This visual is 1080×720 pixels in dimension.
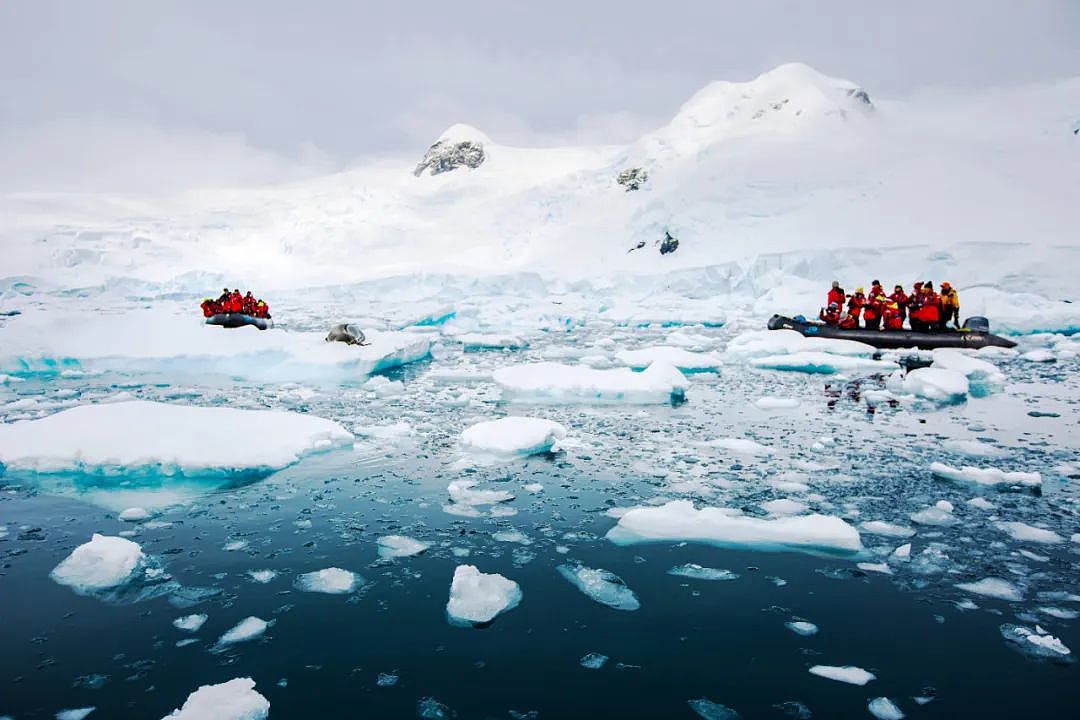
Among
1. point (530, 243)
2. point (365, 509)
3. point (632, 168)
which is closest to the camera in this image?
point (365, 509)

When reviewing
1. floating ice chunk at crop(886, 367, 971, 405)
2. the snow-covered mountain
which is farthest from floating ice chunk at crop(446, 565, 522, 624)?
the snow-covered mountain

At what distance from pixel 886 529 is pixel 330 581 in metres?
3.19

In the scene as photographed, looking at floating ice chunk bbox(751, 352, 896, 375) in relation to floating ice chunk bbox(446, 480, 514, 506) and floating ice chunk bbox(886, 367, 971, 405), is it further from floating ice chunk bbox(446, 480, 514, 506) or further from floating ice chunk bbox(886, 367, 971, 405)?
floating ice chunk bbox(446, 480, 514, 506)

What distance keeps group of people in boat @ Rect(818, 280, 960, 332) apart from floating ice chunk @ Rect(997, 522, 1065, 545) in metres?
9.94

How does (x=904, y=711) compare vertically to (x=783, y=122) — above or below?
below

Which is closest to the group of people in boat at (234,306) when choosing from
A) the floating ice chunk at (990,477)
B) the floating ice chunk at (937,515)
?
the floating ice chunk at (990,477)

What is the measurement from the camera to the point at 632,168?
3772cm

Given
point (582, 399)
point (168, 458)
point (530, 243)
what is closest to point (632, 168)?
point (530, 243)

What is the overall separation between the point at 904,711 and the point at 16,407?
8850 millimetres

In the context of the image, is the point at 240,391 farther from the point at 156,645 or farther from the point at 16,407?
the point at 156,645

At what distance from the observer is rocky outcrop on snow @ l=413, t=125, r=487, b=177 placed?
54.3 m

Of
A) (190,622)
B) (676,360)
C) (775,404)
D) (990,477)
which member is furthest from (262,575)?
(676,360)

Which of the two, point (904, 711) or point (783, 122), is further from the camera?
point (783, 122)

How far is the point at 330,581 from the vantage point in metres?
3.54
